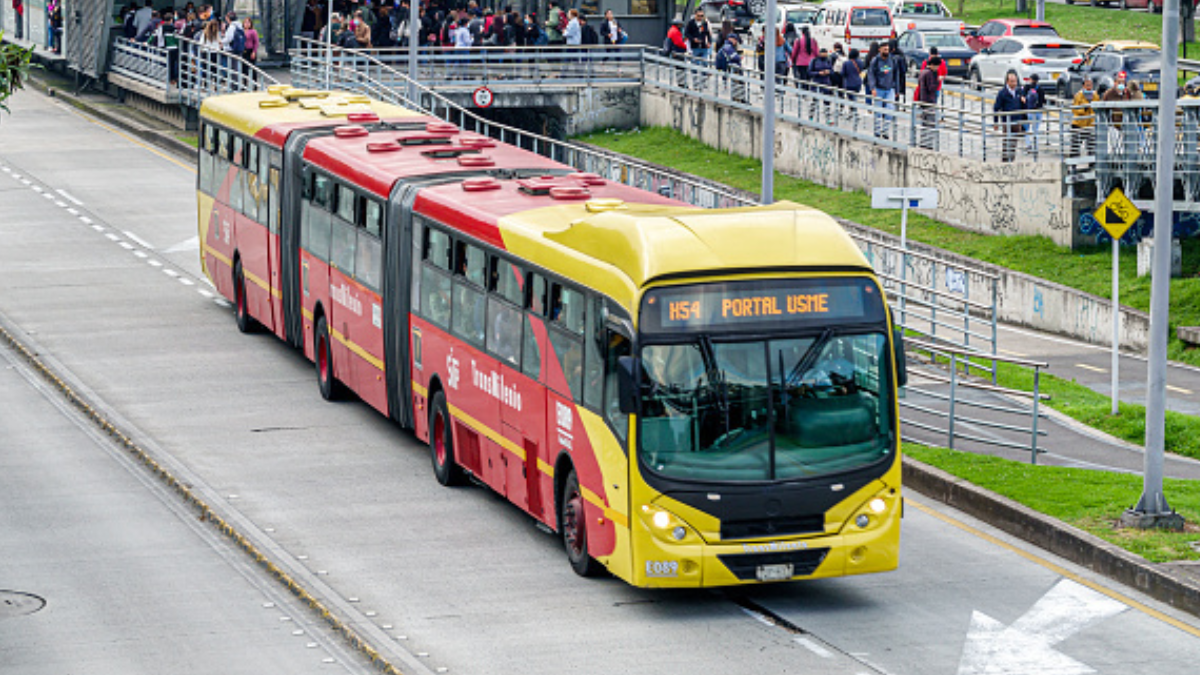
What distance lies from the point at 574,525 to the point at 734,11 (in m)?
57.9

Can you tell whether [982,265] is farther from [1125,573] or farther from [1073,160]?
[1125,573]

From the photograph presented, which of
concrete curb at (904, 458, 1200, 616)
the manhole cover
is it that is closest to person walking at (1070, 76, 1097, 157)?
concrete curb at (904, 458, 1200, 616)

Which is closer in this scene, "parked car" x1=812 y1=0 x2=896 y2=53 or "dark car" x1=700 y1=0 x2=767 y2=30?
"parked car" x1=812 y1=0 x2=896 y2=53

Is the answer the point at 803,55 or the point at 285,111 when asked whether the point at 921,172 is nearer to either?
the point at 803,55

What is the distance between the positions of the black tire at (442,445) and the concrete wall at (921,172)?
18018 millimetres

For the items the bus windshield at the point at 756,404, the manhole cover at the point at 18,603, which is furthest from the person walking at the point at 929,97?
the manhole cover at the point at 18,603

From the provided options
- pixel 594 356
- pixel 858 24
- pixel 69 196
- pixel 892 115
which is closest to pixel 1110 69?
pixel 892 115

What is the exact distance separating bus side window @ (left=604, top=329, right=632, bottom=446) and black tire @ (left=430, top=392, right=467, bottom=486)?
4196 mm

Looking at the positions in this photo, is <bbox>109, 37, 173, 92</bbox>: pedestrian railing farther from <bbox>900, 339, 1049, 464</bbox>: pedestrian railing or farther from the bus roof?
<bbox>900, 339, 1049, 464</bbox>: pedestrian railing

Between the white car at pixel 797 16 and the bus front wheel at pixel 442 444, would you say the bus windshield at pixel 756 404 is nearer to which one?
the bus front wheel at pixel 442 444

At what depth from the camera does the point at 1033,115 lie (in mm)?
37094

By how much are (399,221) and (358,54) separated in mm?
29071

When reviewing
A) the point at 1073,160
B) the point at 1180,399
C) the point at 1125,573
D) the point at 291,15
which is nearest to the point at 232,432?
the point at 1125,573

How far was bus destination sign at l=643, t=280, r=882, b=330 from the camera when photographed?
48.9 ft
